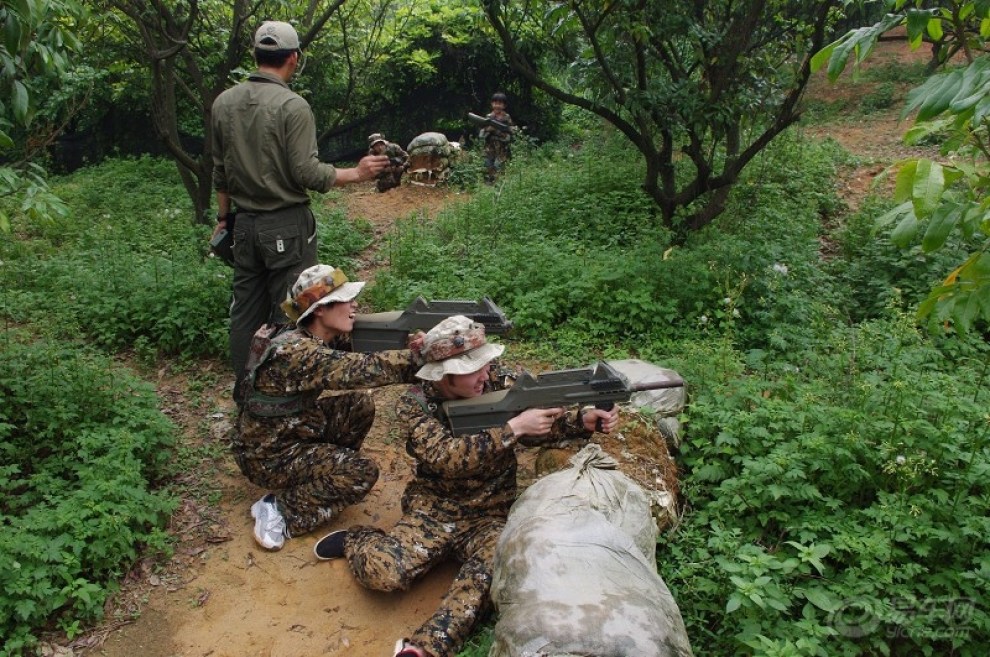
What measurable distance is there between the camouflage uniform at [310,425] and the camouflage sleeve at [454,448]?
34cm

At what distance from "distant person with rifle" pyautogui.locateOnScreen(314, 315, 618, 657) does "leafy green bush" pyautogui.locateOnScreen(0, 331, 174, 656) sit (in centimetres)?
118

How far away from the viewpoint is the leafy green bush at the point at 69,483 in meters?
3.45

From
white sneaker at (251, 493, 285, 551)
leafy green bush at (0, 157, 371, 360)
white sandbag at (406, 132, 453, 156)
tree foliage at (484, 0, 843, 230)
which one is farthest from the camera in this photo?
white sandbag at (406, 132, 453, 156)

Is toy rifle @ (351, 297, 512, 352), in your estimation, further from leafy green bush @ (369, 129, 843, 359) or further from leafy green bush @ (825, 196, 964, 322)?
leafy green bush @ (825, 196, 964, 322)

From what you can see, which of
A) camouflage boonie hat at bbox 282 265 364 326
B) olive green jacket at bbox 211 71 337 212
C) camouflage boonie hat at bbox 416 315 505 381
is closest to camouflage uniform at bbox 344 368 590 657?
camouflage boonie hat at bbox 416 315 505 381

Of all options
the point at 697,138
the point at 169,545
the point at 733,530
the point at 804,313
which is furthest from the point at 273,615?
the point at 697,138

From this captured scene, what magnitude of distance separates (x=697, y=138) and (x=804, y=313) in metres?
2.20

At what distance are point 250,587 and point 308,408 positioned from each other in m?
0.96

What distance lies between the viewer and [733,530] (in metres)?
3.30

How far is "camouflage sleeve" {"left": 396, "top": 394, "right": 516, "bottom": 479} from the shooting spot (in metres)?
3.48

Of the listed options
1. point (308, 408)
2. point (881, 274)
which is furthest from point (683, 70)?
point (308, 408)

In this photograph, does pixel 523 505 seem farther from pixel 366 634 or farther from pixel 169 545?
pixel 169 545

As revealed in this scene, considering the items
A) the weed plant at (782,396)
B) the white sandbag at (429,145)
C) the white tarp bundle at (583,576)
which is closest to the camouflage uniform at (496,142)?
the white sandbag at (429,145)

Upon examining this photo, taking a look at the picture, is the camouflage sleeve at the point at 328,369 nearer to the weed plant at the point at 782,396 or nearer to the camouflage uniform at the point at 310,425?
the camouflage uniform at the point at 310,425
